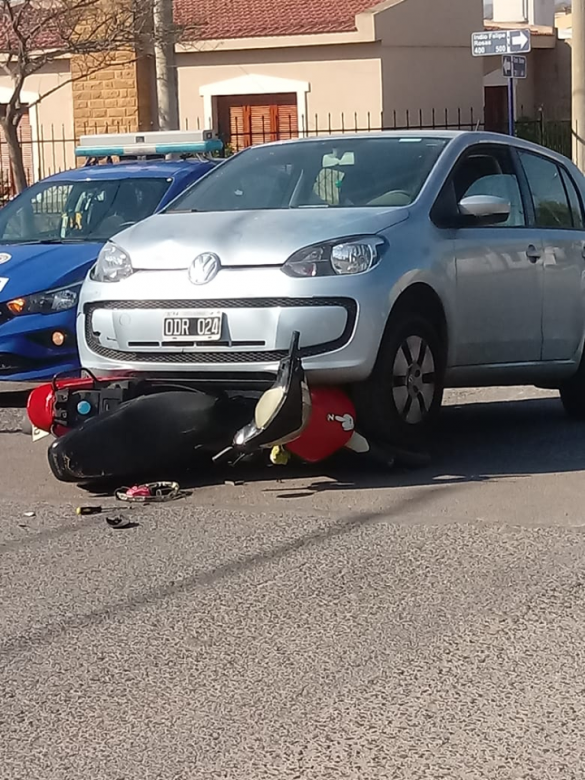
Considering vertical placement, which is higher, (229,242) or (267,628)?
(229,242)

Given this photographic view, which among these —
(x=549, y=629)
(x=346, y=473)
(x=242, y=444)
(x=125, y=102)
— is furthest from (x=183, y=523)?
(x=125, y=102)

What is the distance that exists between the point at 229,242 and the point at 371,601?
247 cm

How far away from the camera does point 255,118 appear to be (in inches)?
1117

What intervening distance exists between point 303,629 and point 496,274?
11.5 ft

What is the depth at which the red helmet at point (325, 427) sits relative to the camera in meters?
7.00

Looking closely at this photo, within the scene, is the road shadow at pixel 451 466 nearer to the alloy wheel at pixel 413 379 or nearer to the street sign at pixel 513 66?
the alloy wheel at pixel 413 379

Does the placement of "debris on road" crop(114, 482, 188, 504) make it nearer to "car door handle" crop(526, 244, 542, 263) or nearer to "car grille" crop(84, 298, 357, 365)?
"car grille" crop(84, 298, 357, 365)

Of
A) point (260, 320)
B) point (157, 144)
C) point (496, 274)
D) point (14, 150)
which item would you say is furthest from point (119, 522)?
point (14, 150)

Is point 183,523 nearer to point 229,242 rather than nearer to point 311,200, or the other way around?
point 229,242

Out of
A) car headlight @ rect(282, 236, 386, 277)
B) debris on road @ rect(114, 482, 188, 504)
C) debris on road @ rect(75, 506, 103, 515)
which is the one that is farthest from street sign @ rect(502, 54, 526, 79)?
debris on road @ rect(75, 506, 103, 515)

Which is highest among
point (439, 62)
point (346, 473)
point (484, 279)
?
point (439, 62)

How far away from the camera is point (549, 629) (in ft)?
16.4

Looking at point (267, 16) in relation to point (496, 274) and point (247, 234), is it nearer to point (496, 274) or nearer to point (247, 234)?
point (496, 274)

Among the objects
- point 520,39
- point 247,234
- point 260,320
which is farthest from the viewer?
point 520,39
